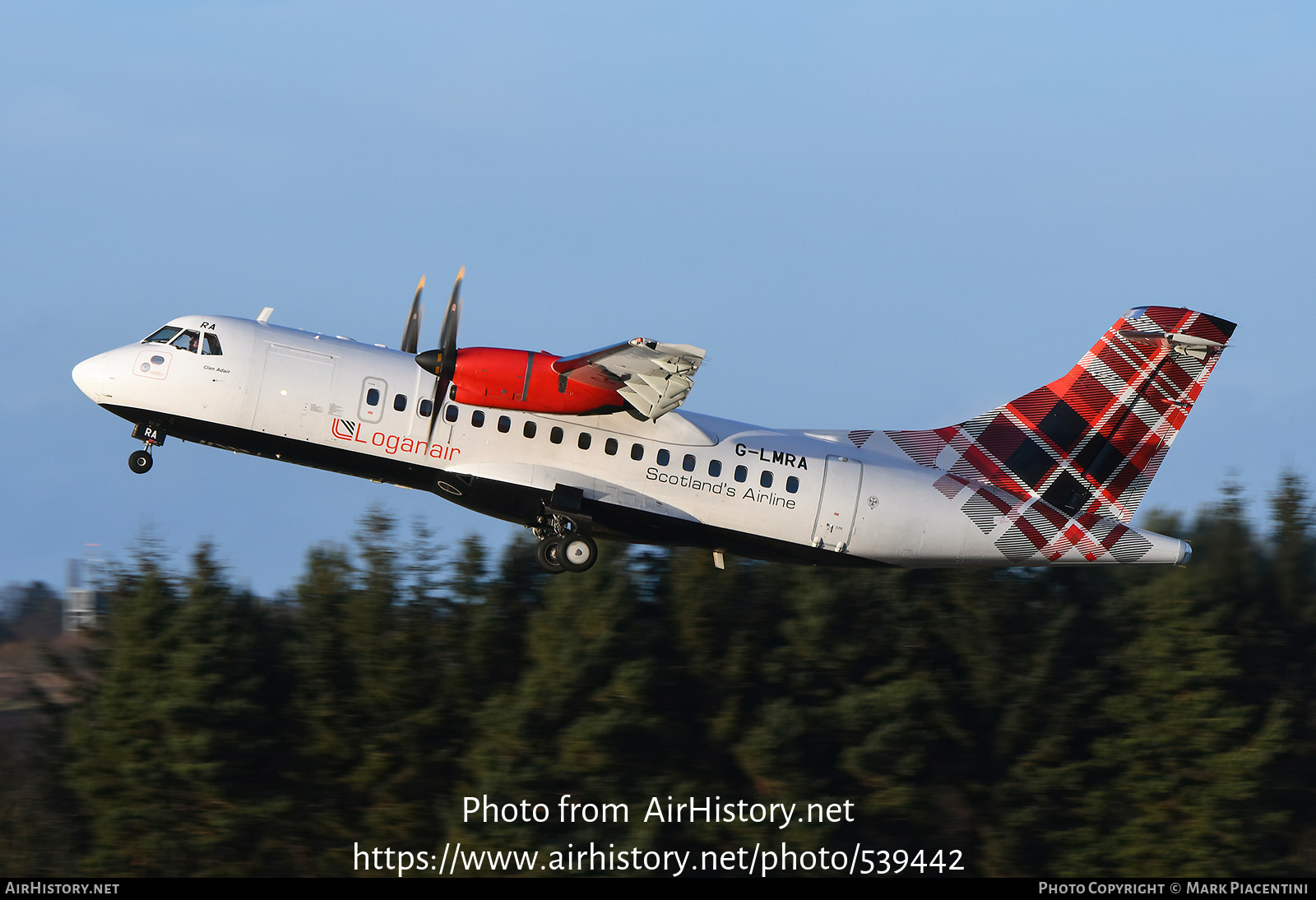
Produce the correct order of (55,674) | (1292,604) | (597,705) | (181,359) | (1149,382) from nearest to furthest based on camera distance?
(181,359) → (1149,382) → (597,705) → (55,674) → (1292,604)

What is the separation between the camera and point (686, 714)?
104ft

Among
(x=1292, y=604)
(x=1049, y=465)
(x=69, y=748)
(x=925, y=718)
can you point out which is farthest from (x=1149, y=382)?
(x=69, y=748)

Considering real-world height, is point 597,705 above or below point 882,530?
below

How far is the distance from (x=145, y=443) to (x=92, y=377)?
1146mm

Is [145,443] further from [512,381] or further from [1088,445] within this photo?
[1088,445]

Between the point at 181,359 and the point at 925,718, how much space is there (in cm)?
1903

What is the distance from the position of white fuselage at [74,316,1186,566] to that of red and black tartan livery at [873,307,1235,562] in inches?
28.8

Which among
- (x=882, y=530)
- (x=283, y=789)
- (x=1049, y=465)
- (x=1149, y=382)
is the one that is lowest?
(x=283, y=789)

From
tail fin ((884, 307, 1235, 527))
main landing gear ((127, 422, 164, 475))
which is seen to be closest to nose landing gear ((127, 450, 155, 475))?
main landing gear ((127, 422, 164, 475))

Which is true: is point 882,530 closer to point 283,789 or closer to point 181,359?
point 181,359

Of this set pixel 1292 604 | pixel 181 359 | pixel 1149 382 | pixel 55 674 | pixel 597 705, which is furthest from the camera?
pixel 1292 604

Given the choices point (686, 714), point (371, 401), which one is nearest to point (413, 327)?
point (371, 401)

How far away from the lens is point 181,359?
61.9 ft

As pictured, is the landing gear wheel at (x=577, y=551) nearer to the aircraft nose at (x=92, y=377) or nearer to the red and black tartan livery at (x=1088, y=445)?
the red and black tartan livery at (x=1088, y=445)
